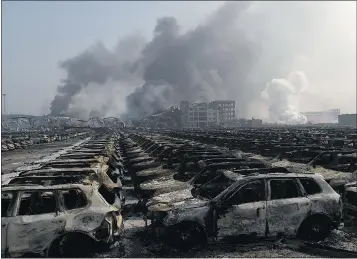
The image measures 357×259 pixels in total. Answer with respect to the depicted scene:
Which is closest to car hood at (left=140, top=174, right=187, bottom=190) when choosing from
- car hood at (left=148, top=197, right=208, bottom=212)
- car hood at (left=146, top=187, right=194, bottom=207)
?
car hood at (left=146, top=187, right=194, bottom=207)

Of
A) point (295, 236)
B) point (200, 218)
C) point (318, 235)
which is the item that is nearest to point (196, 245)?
point (200, 218)

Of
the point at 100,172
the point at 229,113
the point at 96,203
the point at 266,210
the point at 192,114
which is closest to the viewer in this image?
the point at 96,203

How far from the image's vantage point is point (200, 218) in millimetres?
6930

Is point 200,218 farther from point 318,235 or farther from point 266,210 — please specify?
point 318,235

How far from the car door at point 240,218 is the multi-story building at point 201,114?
14486 cm

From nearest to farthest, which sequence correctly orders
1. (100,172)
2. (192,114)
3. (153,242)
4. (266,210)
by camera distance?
(266,210)
(153,242)
(100,172)
(192,114)

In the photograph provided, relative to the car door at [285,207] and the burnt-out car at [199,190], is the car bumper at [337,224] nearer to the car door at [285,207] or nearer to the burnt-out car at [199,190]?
the car door at [285,207]

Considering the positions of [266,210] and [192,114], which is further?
[192,114]

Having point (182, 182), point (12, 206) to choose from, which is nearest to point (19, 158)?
point (182, 182)

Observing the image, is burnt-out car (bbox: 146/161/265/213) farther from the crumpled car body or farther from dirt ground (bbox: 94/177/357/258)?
dirt ground (bbox: 94/177/357/258)

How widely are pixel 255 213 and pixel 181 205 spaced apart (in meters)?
1.36

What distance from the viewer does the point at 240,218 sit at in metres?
6.94

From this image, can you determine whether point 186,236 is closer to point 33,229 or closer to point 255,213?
point 255,213

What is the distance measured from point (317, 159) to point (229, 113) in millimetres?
153748
